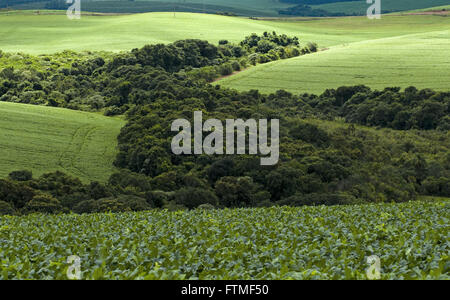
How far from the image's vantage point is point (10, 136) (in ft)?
269

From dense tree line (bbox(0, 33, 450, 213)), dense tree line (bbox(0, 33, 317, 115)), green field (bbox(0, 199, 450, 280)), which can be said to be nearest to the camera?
green field (bbox(0, 199, 450, 280))

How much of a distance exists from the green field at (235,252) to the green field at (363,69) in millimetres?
106081

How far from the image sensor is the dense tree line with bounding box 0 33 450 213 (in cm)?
5953

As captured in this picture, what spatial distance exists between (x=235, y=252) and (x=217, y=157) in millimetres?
60516

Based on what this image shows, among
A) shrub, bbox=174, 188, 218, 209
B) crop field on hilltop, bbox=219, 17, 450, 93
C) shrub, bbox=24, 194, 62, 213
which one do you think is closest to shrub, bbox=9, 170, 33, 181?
shrub, bbox=24, 194, 62, 213

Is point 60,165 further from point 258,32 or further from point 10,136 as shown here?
point 258,32

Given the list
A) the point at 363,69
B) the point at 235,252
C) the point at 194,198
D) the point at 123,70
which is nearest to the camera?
the point at 235,252

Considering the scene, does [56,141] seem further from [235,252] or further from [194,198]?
[235,252]

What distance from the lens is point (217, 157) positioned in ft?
250

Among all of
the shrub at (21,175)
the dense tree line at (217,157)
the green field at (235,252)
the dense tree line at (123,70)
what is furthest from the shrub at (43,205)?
the dense tree line at (123,70)

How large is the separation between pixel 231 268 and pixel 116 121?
92152 mm

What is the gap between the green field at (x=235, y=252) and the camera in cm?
1320

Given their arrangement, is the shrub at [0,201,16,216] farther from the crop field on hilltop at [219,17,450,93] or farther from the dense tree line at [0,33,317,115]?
the crop field on hilltop at [219,17,450,93]

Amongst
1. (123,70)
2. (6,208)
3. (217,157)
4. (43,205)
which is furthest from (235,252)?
(123,70)
